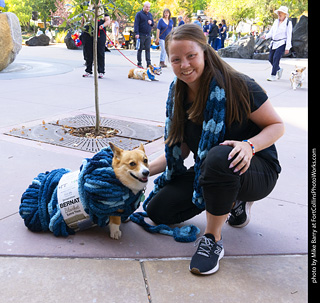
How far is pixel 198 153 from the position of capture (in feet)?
8.23

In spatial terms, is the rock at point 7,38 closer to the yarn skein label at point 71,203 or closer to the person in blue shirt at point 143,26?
the person in blue shirt at point 143,26

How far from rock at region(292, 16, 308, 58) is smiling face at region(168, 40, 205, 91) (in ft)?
68.3

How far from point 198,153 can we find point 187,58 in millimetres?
611

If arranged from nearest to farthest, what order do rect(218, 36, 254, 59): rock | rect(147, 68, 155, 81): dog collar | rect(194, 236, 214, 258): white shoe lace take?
rect(194, 236, 214, 258): white shoe lace, rect(147, 68, 155, 81): dog collar, rect(218, 36, 254, 59): rock

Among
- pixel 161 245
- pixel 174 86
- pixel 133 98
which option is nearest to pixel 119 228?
pixel 161 245

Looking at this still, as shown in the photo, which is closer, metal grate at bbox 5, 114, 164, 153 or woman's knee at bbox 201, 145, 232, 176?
woman's knee at bbox 201, 145, 232, 176

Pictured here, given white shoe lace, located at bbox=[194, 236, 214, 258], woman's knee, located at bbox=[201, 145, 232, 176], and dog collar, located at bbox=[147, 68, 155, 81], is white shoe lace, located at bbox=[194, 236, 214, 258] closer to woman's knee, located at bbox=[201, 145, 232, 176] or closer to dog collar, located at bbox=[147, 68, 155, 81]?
woman's knee, located at bbox=[201, 145, 232, 176]

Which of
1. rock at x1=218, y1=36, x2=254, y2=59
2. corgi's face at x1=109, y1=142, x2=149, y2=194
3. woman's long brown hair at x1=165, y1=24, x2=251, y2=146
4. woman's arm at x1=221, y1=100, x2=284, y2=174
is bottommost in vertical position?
rock at x1=218, y1=36, x2=254, y2=59

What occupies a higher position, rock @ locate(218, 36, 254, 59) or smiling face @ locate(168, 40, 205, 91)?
smiling face @ locate(168, 40, 205, 91)

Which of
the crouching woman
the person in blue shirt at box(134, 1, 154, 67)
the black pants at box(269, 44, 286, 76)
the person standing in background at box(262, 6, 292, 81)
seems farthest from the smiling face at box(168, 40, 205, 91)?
the person in blue shirt at box(134, 1, 154, 67)

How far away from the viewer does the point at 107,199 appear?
2.43m

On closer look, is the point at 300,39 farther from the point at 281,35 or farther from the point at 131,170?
the point at 131,170

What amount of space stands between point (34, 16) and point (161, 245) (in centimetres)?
3756

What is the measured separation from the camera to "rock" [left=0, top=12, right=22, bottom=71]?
33.8ft
